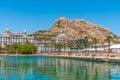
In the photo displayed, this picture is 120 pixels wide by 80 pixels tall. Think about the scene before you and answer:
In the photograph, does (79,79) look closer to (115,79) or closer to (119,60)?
(115,79)

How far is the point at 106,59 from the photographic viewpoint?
10206 centimetres

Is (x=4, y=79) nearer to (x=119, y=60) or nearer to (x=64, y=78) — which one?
(x=64, y=78)

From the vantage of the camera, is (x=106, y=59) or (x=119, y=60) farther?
(x=106, y=59)

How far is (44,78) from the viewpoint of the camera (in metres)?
52.0

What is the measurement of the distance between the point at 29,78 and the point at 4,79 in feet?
13.9

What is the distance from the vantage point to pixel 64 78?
166 ft

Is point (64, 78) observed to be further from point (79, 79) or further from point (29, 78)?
point (29, 78)

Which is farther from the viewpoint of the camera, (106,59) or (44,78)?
(106,59)

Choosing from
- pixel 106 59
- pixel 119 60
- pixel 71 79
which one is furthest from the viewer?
pixel 106 59

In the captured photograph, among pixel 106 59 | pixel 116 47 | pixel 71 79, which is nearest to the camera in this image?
pixel 71 79

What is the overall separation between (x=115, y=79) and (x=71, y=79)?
7161mm

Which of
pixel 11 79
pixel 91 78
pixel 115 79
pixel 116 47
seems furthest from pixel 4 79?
pixel 116 47

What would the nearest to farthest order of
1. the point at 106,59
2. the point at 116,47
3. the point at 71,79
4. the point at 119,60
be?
the point at 71,79
the point at 119,60
the point at 106,59
the point at 116,47

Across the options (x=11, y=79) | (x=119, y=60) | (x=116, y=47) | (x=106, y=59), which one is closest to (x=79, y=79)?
(x=11, y=79)
